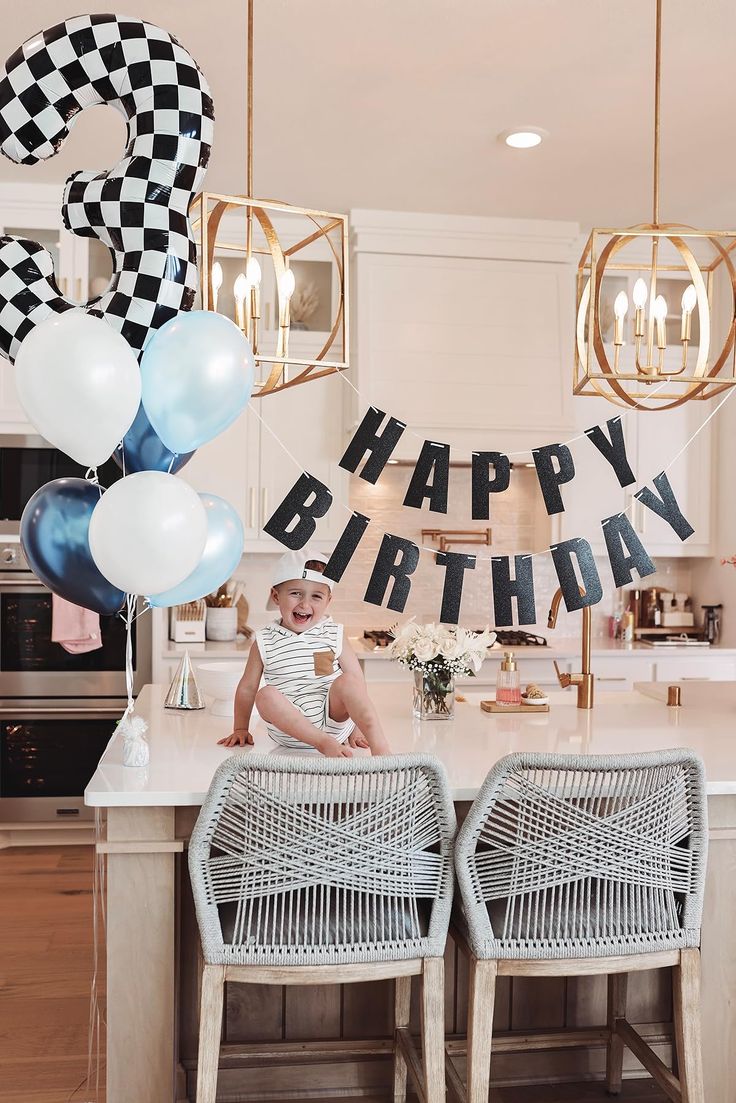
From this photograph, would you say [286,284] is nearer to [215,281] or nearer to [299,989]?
[215,281]

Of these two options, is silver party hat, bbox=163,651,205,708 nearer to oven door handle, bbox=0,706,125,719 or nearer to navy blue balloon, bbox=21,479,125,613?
navy blue balloon, bbox=21,479,125,613

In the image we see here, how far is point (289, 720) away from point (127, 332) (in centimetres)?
84

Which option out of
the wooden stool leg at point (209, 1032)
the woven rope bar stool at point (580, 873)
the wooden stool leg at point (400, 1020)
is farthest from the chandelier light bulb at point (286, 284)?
the wooden stool leg at point (400, 1020)

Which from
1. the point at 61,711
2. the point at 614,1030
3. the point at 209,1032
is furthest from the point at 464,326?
the point at 209,1032

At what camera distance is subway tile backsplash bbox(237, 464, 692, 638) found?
4.61 m

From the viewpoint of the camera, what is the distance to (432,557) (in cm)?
477

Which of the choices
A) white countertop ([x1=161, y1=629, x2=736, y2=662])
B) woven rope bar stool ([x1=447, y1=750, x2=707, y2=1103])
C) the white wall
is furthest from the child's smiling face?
the white wall

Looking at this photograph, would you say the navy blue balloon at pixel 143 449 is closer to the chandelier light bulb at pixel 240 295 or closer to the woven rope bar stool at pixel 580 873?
the chandelier light bulb at pixel 240 295

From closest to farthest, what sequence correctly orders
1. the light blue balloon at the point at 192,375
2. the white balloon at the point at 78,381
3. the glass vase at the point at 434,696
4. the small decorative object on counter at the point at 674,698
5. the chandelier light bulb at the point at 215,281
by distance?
the white balloon at the point at 78,381 → the light blue balloon at the point at 192,375 → the chandelier light bulb at the point at 215,281 → the glass vase at the point at 434,696 → the small decorative object on counter at the point at 674,698

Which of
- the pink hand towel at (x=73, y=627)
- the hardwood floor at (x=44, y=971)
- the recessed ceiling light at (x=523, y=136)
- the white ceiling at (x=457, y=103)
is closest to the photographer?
the hardwood floor at (x=44, y=971)

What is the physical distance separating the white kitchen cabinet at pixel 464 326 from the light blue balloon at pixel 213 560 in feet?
7.56

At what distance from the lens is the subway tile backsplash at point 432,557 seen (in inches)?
182

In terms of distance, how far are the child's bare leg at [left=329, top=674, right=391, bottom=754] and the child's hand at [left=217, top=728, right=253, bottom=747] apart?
21 cm

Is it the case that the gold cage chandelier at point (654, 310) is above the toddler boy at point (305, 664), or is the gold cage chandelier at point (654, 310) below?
above
